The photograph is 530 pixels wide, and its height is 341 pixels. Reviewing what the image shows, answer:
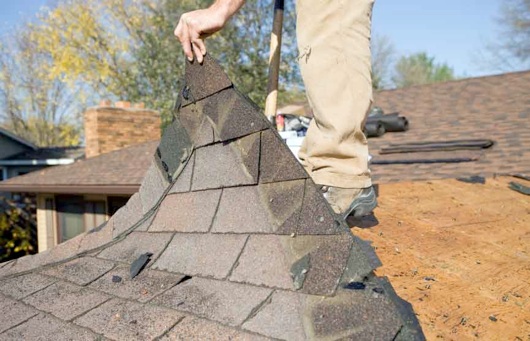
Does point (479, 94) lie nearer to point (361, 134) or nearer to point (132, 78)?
point (361, 134)

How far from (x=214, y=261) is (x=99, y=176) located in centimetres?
1008

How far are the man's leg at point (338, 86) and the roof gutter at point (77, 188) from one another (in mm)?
7459

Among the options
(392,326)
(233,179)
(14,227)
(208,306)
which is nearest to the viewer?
(392,326)

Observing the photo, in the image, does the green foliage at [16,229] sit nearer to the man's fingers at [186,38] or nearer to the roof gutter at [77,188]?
the roof gutter at [77,188]

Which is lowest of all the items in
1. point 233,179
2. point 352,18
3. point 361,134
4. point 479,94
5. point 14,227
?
point 14,227

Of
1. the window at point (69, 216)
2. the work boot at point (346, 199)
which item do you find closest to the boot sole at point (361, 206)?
the work boot at point (346, 199)

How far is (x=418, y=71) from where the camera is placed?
120 ft

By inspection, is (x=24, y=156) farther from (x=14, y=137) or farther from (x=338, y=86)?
(x=338, y=86)

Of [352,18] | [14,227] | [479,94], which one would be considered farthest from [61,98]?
[352,18]

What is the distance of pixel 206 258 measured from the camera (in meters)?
1.35

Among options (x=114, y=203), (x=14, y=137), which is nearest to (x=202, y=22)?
(x=114, y=203)

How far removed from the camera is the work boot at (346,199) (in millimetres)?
1717

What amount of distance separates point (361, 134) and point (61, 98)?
34.2 metres

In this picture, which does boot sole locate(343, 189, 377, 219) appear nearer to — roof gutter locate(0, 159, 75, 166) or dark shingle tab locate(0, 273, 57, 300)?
dark shingle tab locate(0, 273, 57, 300)
